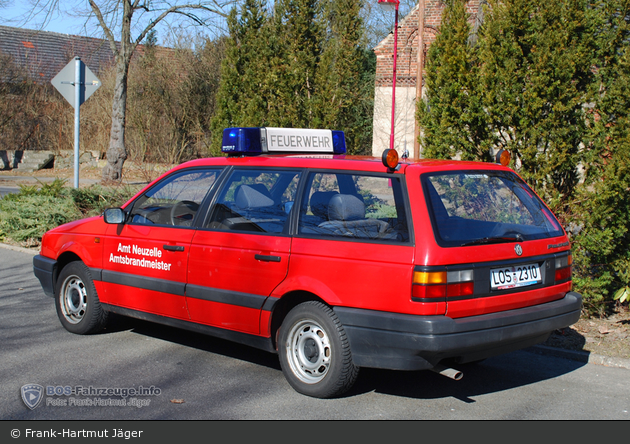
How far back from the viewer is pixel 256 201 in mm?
4984

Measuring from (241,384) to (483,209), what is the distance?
2.20 meters

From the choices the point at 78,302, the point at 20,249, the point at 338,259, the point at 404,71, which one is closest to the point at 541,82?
the point at 338,259

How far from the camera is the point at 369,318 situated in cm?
403

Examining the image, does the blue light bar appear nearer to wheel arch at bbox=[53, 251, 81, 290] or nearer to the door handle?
the door handle

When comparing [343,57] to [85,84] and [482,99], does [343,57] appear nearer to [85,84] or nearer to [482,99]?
[85,84]

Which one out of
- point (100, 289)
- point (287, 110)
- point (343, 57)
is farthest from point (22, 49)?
point (100, 289)

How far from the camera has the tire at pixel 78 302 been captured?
5875 millimetres

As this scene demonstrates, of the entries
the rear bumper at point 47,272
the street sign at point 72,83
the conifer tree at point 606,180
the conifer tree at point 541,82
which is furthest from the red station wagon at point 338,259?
the street sign at point 72,83

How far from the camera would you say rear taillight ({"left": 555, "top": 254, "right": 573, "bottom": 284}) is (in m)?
4.57

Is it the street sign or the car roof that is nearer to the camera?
the car roof

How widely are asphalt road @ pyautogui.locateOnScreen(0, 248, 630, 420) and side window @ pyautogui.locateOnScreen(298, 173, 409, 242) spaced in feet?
3.89

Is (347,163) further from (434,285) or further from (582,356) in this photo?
(582,356)

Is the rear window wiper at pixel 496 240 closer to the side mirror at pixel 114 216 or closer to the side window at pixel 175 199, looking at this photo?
the side window at pixel 175 199

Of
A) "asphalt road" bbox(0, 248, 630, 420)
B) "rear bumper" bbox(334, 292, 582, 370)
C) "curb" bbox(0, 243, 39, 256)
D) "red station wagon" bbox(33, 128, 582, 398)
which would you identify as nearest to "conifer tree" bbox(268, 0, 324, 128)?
"curb" bbox(0, 243, 39, 256)
